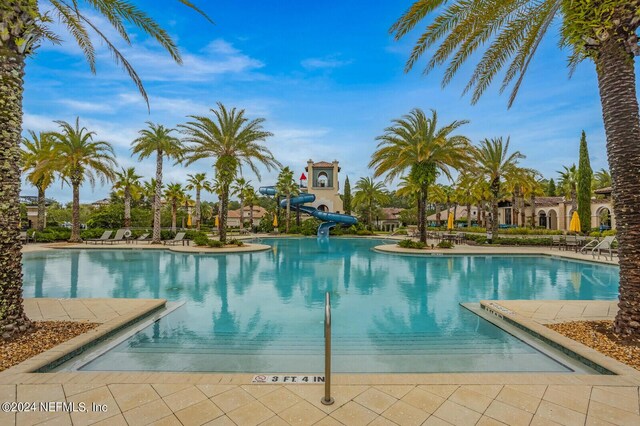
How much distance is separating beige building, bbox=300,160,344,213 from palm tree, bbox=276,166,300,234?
18.2 feet

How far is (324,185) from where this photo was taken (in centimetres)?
4794

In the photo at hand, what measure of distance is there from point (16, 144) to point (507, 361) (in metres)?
8.13

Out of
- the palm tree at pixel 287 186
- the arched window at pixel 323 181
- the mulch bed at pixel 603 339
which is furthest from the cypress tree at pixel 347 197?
the mulch bed at pixel 603 339

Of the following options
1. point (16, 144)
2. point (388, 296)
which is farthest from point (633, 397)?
point (16, 144)

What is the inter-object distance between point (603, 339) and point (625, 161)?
2.73m

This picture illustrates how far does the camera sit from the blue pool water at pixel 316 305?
4.78 metres

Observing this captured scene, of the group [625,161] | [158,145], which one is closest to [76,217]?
[158,145]

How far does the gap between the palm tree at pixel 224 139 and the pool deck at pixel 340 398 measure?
1906 centimetres

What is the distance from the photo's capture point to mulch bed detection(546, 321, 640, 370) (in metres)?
4.25

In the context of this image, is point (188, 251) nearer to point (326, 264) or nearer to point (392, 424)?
point (326, 264)

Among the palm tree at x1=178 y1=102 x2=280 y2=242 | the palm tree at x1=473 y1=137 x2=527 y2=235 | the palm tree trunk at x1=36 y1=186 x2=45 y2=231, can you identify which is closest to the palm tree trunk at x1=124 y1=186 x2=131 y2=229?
the palm tree trunk at x1=36 y1=186 x2=45 y2=231

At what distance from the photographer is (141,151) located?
23.8 metres

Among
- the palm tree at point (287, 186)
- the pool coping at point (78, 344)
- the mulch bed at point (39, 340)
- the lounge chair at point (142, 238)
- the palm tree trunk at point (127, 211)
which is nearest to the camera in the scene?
the pool coping at point (78, 344)

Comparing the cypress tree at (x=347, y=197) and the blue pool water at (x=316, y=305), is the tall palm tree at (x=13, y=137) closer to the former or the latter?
the blue pool water at (x=316, y=305)
